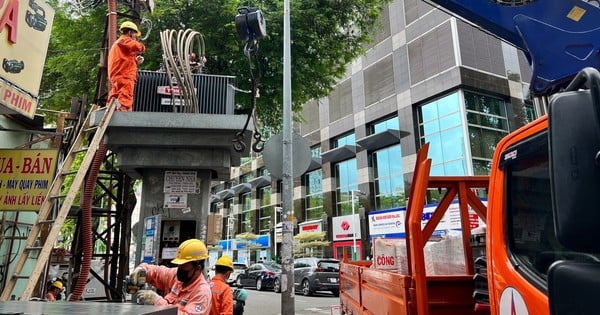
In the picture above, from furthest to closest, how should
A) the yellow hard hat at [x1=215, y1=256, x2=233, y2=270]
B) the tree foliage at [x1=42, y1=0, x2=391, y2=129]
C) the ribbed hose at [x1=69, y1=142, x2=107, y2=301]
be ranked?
the tree foliage at [x1=42, y1=0, x2=391, y2=129] → the ribbed hose at [x1=69, y1=142, x2=107, y2=301] → the yellow hard hat at [x1=215, y1=256, x2=233, y2=270]

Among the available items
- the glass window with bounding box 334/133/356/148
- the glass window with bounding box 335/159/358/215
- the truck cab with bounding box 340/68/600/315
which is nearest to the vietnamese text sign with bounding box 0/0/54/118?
the truck cab with bounding box 340/68/600/315

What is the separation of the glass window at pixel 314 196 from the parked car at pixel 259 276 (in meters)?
11.6

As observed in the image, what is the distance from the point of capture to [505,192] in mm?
2279

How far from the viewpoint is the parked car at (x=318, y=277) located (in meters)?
16.4

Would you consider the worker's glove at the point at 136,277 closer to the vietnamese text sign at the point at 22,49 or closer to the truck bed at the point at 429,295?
the truck bed at the point at 429,295

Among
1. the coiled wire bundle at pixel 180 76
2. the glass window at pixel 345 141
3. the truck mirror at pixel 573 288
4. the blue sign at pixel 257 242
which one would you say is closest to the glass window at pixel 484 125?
the glass window at pixel 345 141

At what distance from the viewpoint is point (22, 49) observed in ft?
19.0

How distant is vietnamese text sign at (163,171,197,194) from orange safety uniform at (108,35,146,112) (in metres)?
1.04

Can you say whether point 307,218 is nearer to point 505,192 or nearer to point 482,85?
point 482,85

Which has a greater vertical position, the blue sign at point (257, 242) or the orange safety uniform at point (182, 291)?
the blue sign at point (257, 242)

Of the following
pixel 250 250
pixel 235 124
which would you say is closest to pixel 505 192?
pixel 235 124

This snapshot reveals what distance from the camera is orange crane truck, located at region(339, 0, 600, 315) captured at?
A: 1.20 metres

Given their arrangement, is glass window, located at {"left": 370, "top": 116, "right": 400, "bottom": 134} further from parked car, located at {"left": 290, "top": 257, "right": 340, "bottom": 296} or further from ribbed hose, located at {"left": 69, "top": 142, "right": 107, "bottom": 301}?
ribbed hose, located at {"left": 69, "top": 142, "right": 107, "bottom": 301}

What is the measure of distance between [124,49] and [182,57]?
2.70 ft
